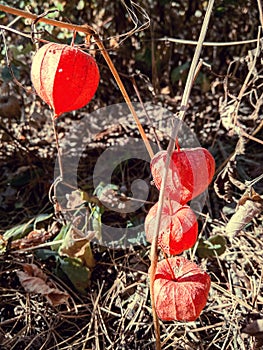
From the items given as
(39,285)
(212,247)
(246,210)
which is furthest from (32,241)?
(246,210)

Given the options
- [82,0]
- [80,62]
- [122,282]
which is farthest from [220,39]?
[80,62]

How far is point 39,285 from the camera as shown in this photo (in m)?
1.21

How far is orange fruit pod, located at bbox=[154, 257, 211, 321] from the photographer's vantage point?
84 cm

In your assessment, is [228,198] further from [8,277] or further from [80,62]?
[8,277]

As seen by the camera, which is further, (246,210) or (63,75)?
(246,210)

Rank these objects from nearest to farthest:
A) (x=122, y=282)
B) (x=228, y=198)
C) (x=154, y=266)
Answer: (x=154, y=266), (x=228, y=198), (x=122, y=282)

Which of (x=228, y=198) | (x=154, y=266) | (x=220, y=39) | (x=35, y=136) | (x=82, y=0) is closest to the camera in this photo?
(x=154, y=266)

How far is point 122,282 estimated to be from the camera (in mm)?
1282

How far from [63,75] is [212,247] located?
2.15 feet

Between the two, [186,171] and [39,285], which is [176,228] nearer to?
[186,171]

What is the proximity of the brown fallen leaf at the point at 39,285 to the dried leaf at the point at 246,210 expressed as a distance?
0.44 meters

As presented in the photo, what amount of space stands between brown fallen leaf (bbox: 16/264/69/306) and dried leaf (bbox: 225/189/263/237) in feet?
1.46

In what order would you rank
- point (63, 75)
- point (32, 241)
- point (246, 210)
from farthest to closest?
point (32, 241) < point (246, 210) < point (63, 75)

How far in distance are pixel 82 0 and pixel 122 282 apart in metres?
1.00
